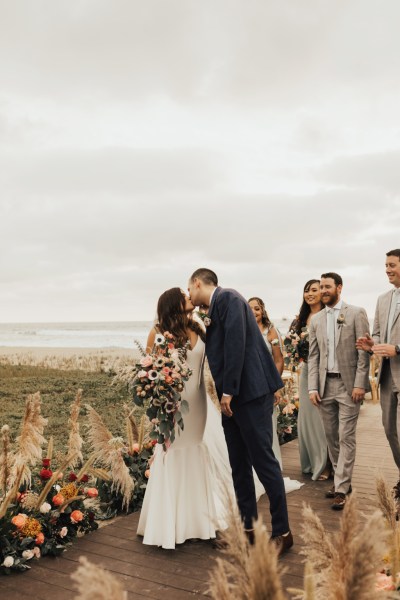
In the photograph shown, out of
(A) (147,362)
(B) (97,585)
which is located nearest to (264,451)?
(A) (147,362)

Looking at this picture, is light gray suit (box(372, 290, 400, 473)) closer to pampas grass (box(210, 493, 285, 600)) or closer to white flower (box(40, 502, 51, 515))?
white flower (box(40, 502, 51, 515))

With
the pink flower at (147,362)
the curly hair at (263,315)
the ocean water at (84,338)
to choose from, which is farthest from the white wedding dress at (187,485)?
the ocean water at (84,338)

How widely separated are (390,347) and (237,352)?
159cm

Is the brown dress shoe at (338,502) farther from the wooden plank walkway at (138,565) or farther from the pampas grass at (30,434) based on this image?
the pampas grass at (30,434)

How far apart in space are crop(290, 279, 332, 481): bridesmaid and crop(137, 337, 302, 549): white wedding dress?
1937 millimetres

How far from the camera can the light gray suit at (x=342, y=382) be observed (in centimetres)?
521

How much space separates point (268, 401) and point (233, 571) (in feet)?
10.9

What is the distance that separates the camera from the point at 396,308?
4.93m

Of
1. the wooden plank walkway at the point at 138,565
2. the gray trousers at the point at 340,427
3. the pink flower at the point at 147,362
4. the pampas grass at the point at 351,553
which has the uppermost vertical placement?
the pink flower at the point at 147,362

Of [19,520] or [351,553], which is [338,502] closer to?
[19,520]

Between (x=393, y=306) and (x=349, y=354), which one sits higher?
(x=393, y=306)

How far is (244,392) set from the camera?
13.3 feet

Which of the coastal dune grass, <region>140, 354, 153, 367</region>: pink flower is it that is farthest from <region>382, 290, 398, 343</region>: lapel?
the coastal dune grass

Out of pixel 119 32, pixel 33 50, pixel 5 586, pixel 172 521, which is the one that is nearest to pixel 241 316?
pixel 172 521
